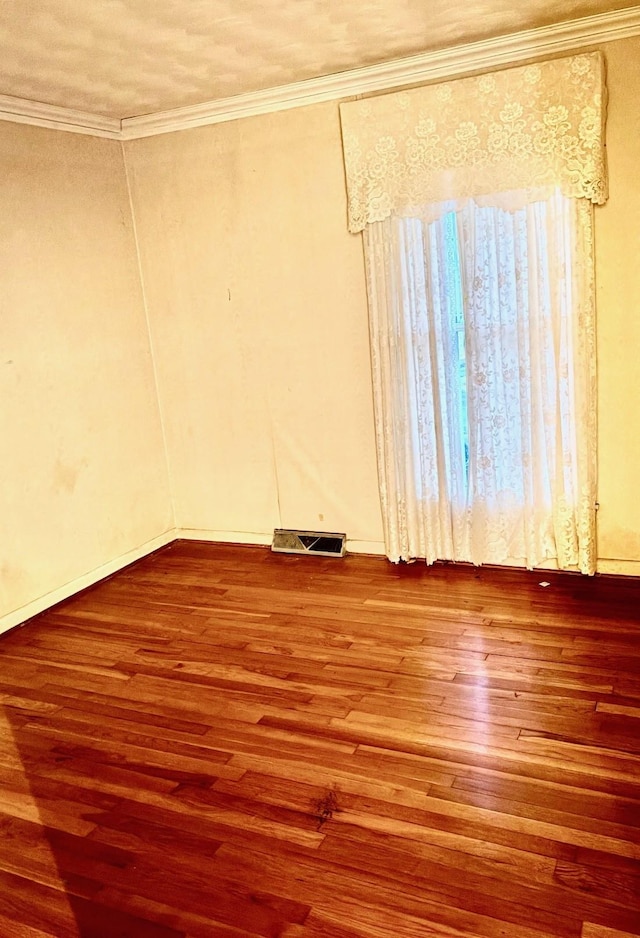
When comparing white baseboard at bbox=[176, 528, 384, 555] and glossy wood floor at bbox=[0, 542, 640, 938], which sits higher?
white baseboard at bbox=[176, 528, 384, 555]

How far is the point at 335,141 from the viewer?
3797mm

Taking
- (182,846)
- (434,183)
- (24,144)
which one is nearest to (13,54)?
(24,144)

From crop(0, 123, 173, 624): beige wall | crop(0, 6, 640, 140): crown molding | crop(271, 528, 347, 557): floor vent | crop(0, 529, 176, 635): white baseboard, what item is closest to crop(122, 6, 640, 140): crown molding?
crop(0, 6, 640, 140): crown molding

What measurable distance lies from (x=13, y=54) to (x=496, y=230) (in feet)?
7.32

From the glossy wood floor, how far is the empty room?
12 mm

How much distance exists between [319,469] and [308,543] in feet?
1.54

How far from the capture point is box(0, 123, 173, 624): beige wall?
370 centimetres

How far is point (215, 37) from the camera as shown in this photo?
3.02 m

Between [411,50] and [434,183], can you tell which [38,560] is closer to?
[434,183]

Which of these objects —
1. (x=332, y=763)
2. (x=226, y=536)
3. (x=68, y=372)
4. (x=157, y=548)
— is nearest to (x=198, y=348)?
(x=68, y=372)

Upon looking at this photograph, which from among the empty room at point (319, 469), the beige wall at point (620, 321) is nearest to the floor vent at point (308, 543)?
the empty room at point (319, 469)

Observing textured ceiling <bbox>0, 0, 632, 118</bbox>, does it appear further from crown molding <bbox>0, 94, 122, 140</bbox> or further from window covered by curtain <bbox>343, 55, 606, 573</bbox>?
window covered by curtain <bbox>343, 55, 606, 573</bbox>

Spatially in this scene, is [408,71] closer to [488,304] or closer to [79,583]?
[488,304]

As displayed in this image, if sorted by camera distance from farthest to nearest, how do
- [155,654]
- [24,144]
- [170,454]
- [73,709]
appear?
[170,454] → [24,144] → [155,654] → [73,709]
